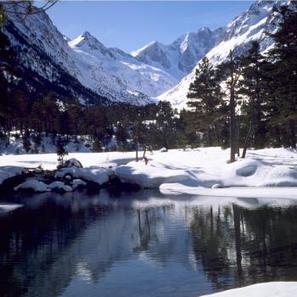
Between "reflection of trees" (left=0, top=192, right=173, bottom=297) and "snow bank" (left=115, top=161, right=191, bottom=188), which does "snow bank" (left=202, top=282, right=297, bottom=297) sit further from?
"snow bank" (left=115, top=161, right=191, bottom=188)

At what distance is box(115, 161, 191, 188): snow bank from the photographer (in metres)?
51.4

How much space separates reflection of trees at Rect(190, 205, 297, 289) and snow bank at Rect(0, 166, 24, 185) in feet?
76.7

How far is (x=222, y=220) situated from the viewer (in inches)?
1241

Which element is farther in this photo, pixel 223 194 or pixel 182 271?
pixel 223 194

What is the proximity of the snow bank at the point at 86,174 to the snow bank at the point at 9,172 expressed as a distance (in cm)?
395

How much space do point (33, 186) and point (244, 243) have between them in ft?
101

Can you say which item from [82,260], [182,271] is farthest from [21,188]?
[182,271]

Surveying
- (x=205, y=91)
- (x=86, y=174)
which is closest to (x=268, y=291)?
(x=86, y=174)

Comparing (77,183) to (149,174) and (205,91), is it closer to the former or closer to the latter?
(149,174)

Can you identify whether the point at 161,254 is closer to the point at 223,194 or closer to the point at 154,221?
the point at 154,221

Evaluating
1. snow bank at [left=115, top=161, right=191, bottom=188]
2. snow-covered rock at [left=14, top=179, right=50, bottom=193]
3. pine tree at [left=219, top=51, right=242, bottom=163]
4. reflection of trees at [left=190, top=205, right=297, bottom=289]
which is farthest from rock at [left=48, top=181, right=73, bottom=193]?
reflection of trees at [left=190, top=205, right=297, bottom=289]

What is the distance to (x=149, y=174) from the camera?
176ft

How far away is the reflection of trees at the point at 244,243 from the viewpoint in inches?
745

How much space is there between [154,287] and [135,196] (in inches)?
1142
